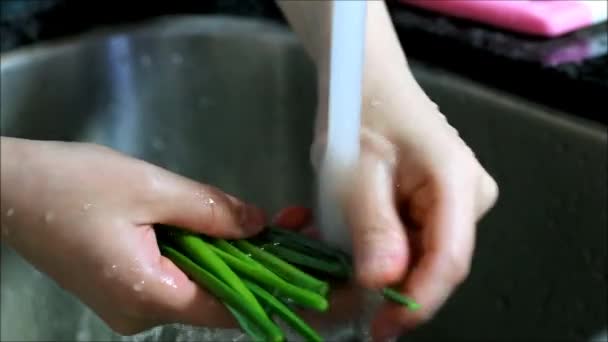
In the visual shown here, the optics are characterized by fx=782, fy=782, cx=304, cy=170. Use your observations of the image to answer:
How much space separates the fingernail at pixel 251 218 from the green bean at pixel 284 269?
0.01 meters

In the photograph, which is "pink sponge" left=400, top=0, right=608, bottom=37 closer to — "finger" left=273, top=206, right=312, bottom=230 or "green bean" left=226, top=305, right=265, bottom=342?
"finger" left=273, top=206, right=312, bottom=230

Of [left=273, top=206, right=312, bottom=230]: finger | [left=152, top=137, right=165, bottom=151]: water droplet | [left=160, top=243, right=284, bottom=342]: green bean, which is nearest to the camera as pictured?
[left=160, top=243, right=284, bottom=342]: green bean

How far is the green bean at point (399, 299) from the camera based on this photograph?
37 centimetres

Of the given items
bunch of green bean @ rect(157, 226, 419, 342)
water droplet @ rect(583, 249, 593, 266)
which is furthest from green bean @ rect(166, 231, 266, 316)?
water droplet @ rect(583, 249, 593, 266)

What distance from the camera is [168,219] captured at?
1.38 feet

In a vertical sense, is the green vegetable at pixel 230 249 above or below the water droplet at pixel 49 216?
below

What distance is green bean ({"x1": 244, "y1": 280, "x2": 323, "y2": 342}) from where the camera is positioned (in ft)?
1.20

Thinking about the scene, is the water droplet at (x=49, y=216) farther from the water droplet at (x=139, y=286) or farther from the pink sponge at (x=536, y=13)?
the pink sponge at (x=536, y=13)

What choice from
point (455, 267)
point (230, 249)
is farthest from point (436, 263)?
point (230, 249)

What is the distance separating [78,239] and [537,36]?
427 mm

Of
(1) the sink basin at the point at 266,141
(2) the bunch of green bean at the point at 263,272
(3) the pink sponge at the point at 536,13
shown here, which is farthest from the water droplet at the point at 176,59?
(2) the bunch of green bean at the point at 263,272

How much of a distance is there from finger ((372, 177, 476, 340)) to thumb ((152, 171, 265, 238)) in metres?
0.10

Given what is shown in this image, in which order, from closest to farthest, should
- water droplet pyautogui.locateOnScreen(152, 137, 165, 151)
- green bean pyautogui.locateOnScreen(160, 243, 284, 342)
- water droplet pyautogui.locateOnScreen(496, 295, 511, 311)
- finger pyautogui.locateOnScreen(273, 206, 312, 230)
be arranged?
green bean pyautogui.locateOnScreen(160, 243, 284, 342) < finger pyautogui.locateOnScreen(273, 206, 312, 230) < water droplet pyautogui.locateOnScreen(496, 295, 511, 311) < water droplet pyautogui.locateOnScreen(152, 137, 165, 151)

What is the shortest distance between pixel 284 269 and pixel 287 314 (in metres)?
0.03
